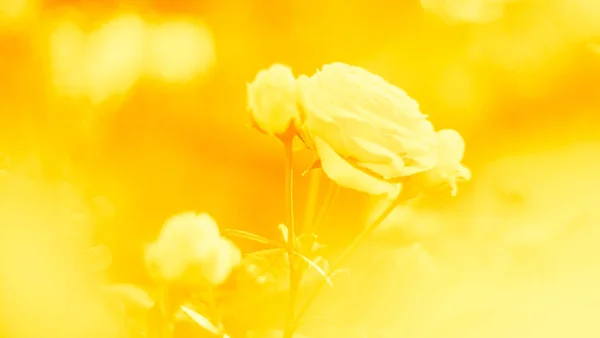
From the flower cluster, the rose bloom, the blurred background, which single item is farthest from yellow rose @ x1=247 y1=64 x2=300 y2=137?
the blurred background

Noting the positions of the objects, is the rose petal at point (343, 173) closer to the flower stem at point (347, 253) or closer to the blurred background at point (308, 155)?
the flower stem at point (347, 253)

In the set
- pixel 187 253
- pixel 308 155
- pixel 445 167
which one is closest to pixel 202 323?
pixel 187 253

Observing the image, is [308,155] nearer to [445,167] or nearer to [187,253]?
[445,167]

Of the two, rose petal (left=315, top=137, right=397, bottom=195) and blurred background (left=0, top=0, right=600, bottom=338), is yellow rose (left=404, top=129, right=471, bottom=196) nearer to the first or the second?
rose petal (left=315, top=137, right=397, bottom=195)

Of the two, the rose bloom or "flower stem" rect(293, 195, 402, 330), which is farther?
"flower stem" rect(293, 195, 402, 330)

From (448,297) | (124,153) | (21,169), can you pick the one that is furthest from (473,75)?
(21,169)

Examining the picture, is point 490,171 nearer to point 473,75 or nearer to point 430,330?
point 473,75

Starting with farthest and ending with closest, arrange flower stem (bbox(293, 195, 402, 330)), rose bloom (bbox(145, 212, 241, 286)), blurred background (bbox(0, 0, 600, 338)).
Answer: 1. blurred background (bbox(0, 0, 600, 338))
2. flower stem (bbox(293, 195, 402, 330))
3. rose bloom (bbox(145, 212, 241, 286))
